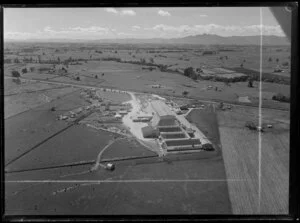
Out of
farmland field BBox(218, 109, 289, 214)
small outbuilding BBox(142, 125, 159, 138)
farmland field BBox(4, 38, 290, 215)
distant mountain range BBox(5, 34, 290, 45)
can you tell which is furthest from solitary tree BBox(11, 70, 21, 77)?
farmland field BBox(218, 109, 289, 214)

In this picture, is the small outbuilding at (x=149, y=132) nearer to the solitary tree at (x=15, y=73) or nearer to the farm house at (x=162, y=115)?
the farm house at (x=162, y=115)

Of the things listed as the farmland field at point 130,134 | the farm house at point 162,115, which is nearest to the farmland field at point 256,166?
the farmland field at point 130,134

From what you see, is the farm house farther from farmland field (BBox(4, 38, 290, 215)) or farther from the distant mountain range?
the distant mountain range

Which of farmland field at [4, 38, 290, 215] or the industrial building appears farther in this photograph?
the industrial building

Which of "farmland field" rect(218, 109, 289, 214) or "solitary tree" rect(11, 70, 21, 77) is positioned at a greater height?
"solitary tree" rect(11, 70, 21, 77)

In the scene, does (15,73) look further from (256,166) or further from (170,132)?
(256,166)

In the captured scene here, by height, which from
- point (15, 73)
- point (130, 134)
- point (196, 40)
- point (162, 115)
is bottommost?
point (130, 134)

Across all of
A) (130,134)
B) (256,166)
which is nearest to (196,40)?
(130,134)

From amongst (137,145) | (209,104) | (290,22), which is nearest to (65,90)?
(137,145)

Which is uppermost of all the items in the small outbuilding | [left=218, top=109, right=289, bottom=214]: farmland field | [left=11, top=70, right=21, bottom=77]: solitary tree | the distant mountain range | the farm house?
the distant mountain range
